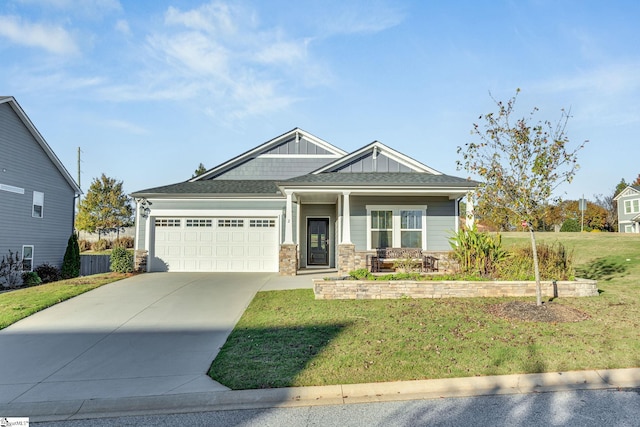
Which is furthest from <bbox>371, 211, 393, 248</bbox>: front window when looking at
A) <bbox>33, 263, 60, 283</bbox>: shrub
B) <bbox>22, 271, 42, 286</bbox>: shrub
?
<bbox>33, 263, 60, 283</bbox>: shrub

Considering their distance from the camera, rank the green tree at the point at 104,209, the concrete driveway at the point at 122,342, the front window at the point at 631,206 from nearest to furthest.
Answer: the concrete driveway at the point at 122,342, the green tree at the point at 104,209, the front window at the point at 631,206

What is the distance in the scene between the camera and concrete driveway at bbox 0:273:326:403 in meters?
4.70

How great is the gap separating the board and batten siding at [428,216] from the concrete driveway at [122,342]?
13.7 feet

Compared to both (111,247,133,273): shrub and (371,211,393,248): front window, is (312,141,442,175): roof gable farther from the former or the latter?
(111,247,133,273): shrub

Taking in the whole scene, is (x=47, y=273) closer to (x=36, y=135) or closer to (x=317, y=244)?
(x=36, y=135)

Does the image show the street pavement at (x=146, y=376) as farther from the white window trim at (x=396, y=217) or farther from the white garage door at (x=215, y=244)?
the white window trim at (x=396, y=217)

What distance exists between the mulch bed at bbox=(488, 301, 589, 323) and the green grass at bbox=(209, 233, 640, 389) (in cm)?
21

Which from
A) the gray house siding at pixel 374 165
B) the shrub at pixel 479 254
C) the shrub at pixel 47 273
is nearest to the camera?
the shrub at pixel 479 254

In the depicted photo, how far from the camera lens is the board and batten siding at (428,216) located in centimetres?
1435

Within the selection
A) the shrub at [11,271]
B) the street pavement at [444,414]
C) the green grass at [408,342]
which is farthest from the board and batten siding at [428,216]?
the shrub at [11,271]

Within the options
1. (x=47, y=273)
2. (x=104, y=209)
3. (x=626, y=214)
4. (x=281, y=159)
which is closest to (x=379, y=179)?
(x=281, y=159)

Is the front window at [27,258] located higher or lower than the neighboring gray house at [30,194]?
lower

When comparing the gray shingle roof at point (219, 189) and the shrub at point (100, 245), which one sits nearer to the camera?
the gray shingle roof at point (219, 189)

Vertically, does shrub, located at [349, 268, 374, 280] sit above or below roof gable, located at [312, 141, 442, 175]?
below
